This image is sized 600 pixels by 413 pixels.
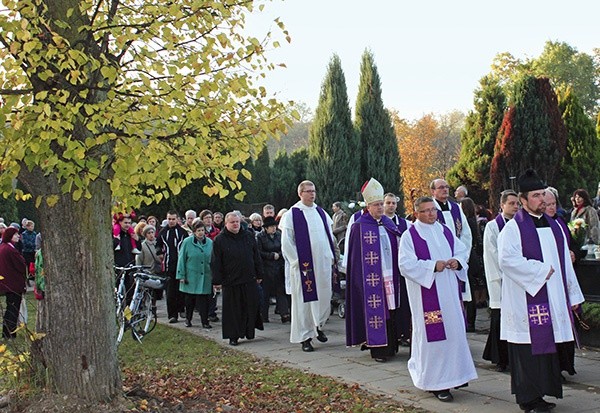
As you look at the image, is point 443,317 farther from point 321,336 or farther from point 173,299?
point 173,299

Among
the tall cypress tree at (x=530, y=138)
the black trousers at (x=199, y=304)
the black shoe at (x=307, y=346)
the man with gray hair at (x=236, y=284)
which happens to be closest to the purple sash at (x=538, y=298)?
the black shoe at (x=307, y=346)

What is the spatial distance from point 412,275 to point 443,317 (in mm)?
490

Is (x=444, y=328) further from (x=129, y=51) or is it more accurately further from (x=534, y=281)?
(x=129, y=51)

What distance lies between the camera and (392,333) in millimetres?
9898

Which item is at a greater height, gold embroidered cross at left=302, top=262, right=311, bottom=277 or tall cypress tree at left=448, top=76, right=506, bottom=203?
tall cypress tree at left=448, top=76, right=506, bottom=203

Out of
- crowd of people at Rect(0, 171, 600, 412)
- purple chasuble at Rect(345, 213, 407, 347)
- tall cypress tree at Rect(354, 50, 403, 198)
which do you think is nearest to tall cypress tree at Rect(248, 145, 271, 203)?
tall cypress tree at Rect(354, 50, 403, 198)

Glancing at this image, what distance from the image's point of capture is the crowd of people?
7.07 m

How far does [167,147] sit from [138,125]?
269 millimetres

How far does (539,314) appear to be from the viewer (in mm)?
7000

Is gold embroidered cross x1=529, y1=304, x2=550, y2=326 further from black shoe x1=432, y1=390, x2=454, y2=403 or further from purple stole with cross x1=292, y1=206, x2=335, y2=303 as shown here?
purple stole with cross x1=292, y1=206, x2=335, y2=303

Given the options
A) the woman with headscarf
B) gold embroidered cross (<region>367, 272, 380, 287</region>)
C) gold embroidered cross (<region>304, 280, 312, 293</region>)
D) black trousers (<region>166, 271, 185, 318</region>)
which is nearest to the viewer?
gold embroidered cross (<region>367, 272, 380, 287</region>)

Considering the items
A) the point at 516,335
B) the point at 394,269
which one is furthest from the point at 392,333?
the point at 516,335

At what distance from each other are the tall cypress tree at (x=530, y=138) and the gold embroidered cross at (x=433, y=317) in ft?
67.3

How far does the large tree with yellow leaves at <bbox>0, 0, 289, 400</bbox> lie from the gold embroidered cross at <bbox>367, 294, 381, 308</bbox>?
3.55 meters
